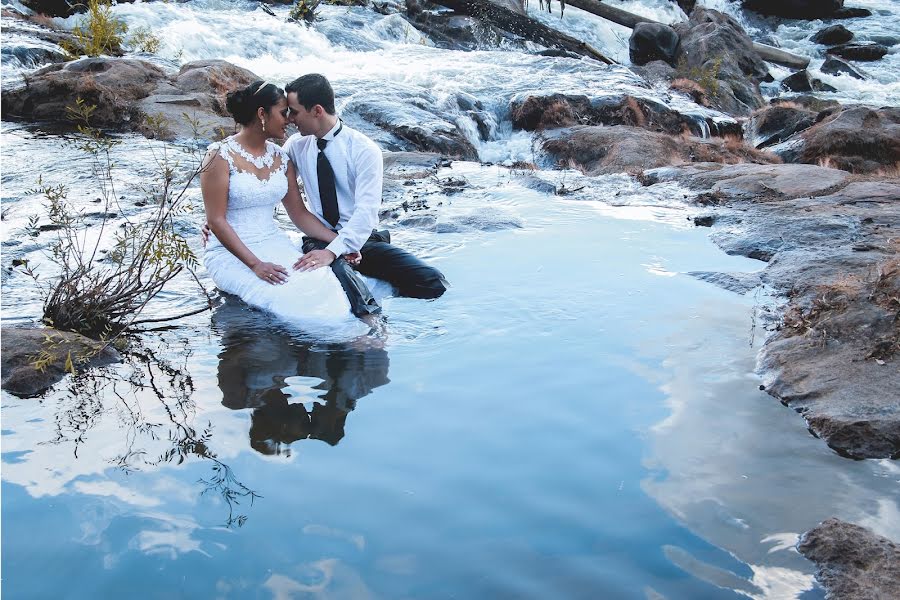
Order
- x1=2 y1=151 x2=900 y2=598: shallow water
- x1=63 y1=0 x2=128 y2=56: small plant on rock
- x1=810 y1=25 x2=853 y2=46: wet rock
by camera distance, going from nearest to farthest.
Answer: x1=2 y1=151 x2=900 y2=598: shallow water
x1=63 y1=0 x2=128 y2=56: small plant on rock
x1=810 y1=25 x2=853 y2=46: wet rock

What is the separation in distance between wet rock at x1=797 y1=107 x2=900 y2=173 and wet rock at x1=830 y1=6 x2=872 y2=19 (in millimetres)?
20240

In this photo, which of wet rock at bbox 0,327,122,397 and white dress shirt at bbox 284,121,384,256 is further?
white dress shirt at bbox 284,121,384,256

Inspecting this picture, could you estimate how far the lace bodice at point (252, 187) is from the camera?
20.0ft

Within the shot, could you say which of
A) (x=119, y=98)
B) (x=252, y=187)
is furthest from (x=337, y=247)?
(x=119, y=98)

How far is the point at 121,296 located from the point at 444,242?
342 cm

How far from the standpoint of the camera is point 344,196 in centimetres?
665

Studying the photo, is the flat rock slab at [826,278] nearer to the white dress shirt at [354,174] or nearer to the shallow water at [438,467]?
the shallow water at [438,467]

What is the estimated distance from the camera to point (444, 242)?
8.27 metres

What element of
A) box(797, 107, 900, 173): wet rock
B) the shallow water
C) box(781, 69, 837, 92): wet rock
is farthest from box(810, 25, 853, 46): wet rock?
the shallow water

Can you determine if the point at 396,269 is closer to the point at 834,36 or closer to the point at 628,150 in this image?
the point at 628,150

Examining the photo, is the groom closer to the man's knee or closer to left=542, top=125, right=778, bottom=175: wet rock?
the man's knee

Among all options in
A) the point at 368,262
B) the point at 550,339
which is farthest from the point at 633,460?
the point at 368,262

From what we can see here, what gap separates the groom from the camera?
6.10m

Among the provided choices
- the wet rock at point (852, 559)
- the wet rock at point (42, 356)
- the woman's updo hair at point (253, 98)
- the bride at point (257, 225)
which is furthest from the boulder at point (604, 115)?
the wet rock at point (852, 559)
